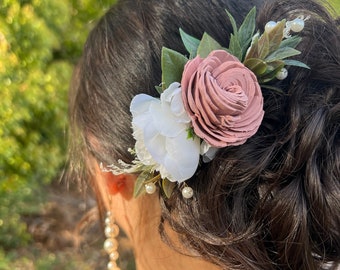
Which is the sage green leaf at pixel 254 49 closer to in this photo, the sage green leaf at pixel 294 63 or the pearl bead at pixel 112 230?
the sage green leaf at pixel 294 63

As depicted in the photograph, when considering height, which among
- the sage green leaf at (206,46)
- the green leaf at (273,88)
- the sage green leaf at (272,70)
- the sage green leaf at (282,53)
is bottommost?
the green leaf at (273,88)

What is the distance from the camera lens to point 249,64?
0.87 metres

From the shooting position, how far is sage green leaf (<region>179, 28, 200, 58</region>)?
2.91ft

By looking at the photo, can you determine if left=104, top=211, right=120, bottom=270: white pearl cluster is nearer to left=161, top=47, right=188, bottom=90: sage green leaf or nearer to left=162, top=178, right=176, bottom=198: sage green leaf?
left=162, top=178, right=176, bottom=198: sage green leaf

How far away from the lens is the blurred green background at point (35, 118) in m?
2.45

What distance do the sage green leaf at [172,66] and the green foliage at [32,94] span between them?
1.65 m

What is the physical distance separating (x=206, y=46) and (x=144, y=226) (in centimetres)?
43

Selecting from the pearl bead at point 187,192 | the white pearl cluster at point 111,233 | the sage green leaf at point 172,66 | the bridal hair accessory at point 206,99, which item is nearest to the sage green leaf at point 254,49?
the bridal hair accessory at point 206,99

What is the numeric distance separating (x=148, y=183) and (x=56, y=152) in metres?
2.10

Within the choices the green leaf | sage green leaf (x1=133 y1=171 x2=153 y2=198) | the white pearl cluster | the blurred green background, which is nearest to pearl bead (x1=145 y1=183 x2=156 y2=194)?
sage green leaf (x1=133 y1=171 x2=153 y2=198)

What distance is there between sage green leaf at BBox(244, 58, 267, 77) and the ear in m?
0.38

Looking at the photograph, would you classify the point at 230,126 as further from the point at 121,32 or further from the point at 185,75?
the point at 121,32

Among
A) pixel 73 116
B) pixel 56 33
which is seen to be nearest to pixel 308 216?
pixel 73 116

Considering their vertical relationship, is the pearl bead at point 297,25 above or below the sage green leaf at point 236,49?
below
